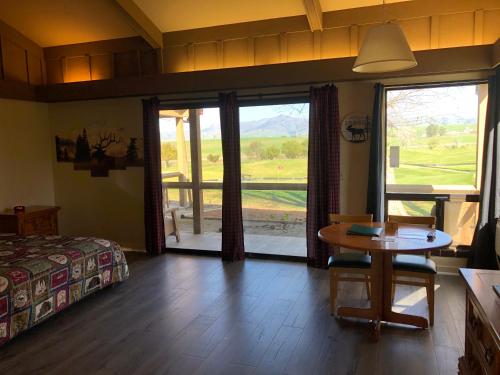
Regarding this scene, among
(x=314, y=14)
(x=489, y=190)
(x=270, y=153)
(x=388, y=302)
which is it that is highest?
(x=314, y=14)

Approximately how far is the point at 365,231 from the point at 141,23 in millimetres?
3492

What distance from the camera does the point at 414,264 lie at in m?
3.19

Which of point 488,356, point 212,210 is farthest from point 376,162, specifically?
point 488,356

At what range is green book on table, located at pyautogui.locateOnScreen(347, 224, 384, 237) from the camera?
3.15 metres

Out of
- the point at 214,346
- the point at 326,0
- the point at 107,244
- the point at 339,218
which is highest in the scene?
the point at 326,0

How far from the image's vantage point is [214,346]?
9.45ft

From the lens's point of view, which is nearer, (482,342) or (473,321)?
(482,342)

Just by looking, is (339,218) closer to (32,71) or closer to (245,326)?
(245,326)

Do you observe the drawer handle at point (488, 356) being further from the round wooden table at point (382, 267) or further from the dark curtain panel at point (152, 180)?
the dark curtain panel at point (152, 180)

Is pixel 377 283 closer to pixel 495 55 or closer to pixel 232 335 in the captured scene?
pixel 232 335

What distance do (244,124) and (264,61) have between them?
0.81 metres

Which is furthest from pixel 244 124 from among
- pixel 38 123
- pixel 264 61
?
pixel 38 123

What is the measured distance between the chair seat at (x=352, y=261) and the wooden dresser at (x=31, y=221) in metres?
3.86

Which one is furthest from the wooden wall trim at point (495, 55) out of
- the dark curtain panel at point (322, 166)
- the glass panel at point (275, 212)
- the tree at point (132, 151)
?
the tree at point (132, 151)
